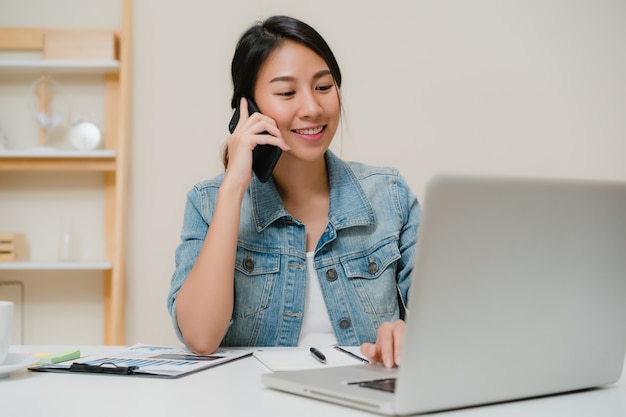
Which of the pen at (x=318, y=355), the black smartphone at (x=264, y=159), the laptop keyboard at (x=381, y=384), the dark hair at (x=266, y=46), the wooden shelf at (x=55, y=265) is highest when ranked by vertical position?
the dark hair at (x=266, y=46)

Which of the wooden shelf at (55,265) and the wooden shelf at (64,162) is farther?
the wooden shelf at (64,162)

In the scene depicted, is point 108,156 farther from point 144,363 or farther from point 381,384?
point 381,384

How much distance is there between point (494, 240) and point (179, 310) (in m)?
0.83

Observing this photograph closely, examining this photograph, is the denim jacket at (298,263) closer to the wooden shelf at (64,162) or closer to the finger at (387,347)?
the finger at (387,347)

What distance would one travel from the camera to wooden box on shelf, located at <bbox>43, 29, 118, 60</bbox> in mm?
3059

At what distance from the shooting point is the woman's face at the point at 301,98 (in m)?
1.64

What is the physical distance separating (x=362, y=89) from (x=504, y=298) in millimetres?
2447

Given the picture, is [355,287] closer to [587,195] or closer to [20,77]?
[587,195]

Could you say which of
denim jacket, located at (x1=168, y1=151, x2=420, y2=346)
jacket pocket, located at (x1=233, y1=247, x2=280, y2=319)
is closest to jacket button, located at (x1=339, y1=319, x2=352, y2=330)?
denim jacket, located at (x1=168, y1=151, x2=420, y2=346)

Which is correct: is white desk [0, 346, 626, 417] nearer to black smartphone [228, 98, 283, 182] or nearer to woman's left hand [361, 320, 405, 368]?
woman's left hand [361, 320, 405, 368]

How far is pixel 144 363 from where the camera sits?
44.9 inches

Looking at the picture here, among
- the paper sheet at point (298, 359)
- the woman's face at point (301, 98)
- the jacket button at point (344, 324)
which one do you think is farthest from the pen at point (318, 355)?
the woman's face at point (301, 98)

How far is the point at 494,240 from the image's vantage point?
75 cm

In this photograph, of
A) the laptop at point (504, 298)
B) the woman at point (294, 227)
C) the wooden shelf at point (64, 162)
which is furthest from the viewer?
the wooden shelf at point (64, 162)
